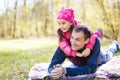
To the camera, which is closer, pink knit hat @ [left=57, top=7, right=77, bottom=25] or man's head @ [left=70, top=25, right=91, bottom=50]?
man's head @ [left=70, top=25, right=91, bottom=50]

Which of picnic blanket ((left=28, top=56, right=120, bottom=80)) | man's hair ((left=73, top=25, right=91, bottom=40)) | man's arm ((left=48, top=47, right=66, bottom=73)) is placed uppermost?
man's hair ((left=73, top=25, right=91, bottom=40))

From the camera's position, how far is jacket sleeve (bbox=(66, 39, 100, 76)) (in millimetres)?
5793

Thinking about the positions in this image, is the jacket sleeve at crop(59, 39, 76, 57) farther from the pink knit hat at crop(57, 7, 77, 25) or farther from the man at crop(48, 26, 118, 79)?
the pink knit hat at crop(57, 7, 77, 25)

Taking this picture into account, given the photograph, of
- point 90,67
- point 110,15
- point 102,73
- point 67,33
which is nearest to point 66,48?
point 67,33

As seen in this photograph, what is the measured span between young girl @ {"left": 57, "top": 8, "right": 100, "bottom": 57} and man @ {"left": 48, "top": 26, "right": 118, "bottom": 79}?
85mm

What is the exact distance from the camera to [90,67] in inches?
229

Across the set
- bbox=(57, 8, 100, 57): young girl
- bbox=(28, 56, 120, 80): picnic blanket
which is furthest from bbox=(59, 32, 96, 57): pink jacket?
bbox=(28, 56, 120, 80): picnic blanket

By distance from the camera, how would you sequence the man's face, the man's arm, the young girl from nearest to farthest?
the man's face → the young girl → the man's arm

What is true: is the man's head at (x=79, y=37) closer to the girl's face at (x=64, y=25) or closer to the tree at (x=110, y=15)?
the girl's face at (x=64, y=25)

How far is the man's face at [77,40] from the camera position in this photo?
5.64 metres

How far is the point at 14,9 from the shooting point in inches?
1393

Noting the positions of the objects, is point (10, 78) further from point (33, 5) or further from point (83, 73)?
point (33, 5)

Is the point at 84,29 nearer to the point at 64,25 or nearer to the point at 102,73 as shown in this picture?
the point at 64,25

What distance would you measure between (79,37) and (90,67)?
55 cm
